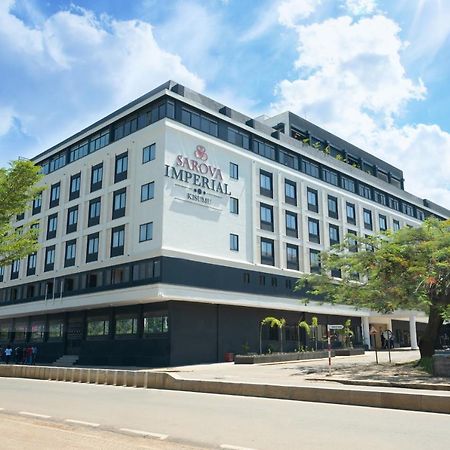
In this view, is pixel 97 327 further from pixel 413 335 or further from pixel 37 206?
pixel 413 335

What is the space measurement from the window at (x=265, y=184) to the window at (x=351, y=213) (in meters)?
12.7

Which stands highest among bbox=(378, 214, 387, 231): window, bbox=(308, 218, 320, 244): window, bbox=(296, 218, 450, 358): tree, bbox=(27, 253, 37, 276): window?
bbox=(378, 214, 387, 231): window

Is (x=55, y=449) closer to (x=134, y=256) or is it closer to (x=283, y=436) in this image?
(x=283, y=436)

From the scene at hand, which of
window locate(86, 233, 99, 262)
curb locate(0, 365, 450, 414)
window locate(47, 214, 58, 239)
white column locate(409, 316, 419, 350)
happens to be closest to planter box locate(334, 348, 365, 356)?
white column locate(409, 316, 419, 350)

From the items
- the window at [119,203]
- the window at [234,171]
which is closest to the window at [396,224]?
the window at [234,171]

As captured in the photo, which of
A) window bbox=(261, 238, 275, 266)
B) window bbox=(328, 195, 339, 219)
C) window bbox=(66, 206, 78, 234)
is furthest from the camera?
window bbox=(328, 195, 339, 219)

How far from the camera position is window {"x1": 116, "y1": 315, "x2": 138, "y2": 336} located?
37281mm

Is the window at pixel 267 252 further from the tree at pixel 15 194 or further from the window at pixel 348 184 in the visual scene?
the tree at pixel 15 194

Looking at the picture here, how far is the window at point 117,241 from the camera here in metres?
38.2

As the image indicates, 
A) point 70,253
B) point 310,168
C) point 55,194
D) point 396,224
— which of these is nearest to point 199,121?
point 310,168

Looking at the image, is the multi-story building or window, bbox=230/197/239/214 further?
window, bbox=230/197/239/214

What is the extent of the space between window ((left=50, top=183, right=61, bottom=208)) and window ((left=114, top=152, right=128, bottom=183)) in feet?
29.4

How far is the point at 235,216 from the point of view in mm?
40406

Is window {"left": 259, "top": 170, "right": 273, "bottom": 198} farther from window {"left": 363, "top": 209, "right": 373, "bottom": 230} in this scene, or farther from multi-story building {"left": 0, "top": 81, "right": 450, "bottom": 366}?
window {"left": 363, "top": 209, "right": 373, "bottom": 230}
